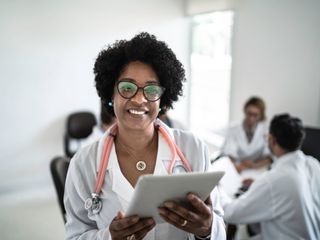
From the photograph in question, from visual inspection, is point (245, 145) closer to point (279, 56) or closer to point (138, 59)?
point (279, 56)

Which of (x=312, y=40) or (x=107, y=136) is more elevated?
(x=312, y=40)

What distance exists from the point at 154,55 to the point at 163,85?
0.36 ft

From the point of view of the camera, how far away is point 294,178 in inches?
56.1

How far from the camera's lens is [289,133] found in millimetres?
1555

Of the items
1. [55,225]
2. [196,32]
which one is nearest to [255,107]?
[196,32]

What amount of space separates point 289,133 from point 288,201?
354mm

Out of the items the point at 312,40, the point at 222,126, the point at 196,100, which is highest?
the point at 312,40

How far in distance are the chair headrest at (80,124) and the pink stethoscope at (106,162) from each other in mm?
2331

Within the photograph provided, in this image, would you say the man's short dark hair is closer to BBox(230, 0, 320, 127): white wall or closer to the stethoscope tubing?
the stethoscope tubing

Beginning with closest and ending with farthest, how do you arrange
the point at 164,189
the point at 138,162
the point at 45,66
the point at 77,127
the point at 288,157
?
the point at 164,189 → the point at 138,162 → the point at 288,157 → the point at 45,66 → the point at 77,127

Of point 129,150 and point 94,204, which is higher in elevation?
point 129,150

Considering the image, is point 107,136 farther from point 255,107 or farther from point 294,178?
point 255,107

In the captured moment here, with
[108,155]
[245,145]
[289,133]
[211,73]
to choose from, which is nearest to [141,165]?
[108,155]

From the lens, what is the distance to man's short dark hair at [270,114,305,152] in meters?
1.55
